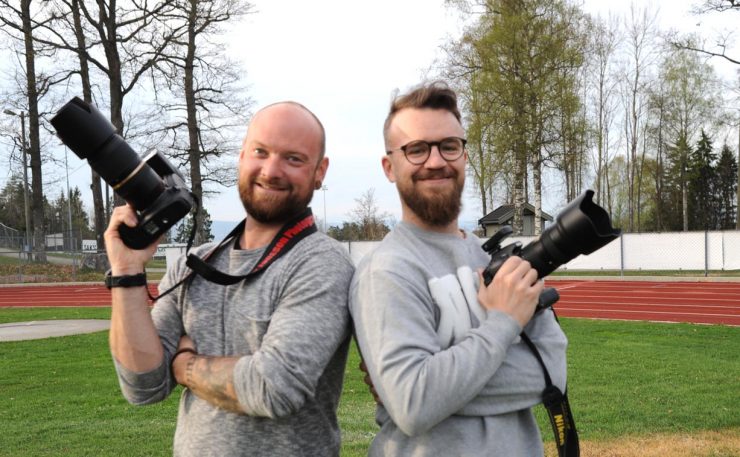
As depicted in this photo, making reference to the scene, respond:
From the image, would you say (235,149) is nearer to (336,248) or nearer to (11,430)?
(11,430)

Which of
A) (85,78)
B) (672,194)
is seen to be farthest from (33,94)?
(672,194)

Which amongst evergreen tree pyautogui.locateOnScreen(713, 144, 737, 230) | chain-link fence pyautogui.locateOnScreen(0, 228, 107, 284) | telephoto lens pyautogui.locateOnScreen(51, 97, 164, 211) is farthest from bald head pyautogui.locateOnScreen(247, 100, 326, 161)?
evergreen tree pyautogui.locateOnScreen(713, 144, 737, 230)

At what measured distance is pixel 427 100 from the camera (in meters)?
1.91

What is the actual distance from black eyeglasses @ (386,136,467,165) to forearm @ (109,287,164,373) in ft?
2.70

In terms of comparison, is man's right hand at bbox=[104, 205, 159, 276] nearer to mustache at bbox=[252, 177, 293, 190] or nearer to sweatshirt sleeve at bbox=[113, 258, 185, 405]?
sweatshirt sleeve at bbox=[113, 258, 185, 405]

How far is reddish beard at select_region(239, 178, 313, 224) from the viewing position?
1998mm

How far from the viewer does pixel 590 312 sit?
46.0 feet

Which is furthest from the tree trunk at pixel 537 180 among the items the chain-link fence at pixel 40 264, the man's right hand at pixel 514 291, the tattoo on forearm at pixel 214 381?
the tattoo on forearm at pixel 214 381

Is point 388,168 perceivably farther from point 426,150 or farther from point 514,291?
point 514,291

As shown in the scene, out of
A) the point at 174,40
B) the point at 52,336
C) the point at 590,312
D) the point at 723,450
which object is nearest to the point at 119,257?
the point at 723,450

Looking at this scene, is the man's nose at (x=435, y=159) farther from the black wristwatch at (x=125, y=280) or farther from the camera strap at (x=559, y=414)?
the black wristwatch at (x=125, y=280)

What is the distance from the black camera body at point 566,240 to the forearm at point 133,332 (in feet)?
3.02

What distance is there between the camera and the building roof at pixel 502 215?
3716 centimetres

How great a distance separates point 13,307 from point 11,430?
14.0m
